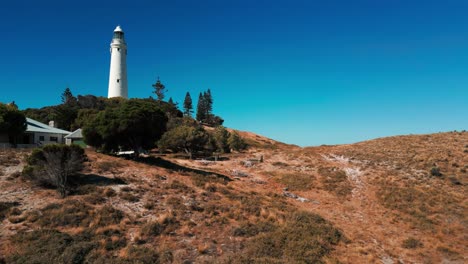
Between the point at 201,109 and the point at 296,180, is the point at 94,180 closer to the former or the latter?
the point at 296,180

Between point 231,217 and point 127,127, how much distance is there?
1642 centimetres

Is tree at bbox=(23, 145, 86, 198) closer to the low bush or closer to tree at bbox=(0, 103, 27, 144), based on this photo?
the low bush

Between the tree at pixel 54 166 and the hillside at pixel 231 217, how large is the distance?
80 centimetres

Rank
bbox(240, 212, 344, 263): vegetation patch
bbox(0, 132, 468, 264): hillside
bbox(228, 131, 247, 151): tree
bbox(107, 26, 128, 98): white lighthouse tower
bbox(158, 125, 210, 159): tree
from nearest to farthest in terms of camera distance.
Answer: bbox(0, 132, 468, 264): hillside → bbox(240, 212, 344, 263): vegetation patch → bbox(158, 125, 210, 159): tree → bbox(228, 131, 247, 151): tree → bbox(107, 26, 128, 98): white lighthouse tower

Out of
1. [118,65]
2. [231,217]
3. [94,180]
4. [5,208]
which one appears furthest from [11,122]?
[118,65]

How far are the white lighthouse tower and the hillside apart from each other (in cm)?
5118

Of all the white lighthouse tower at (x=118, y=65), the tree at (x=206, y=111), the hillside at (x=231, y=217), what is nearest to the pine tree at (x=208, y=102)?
the tree at (x=206, y=111)

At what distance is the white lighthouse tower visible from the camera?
71.9m

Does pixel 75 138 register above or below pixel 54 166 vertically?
above

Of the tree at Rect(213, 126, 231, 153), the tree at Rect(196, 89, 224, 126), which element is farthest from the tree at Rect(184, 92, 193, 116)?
the tree at Rect(213, 126, 231, 153)

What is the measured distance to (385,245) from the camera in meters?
15.8

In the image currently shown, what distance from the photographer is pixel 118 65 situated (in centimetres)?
7200

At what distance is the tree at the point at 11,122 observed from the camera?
3105 cm

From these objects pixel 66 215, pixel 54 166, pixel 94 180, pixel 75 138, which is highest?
pixel 75 138
